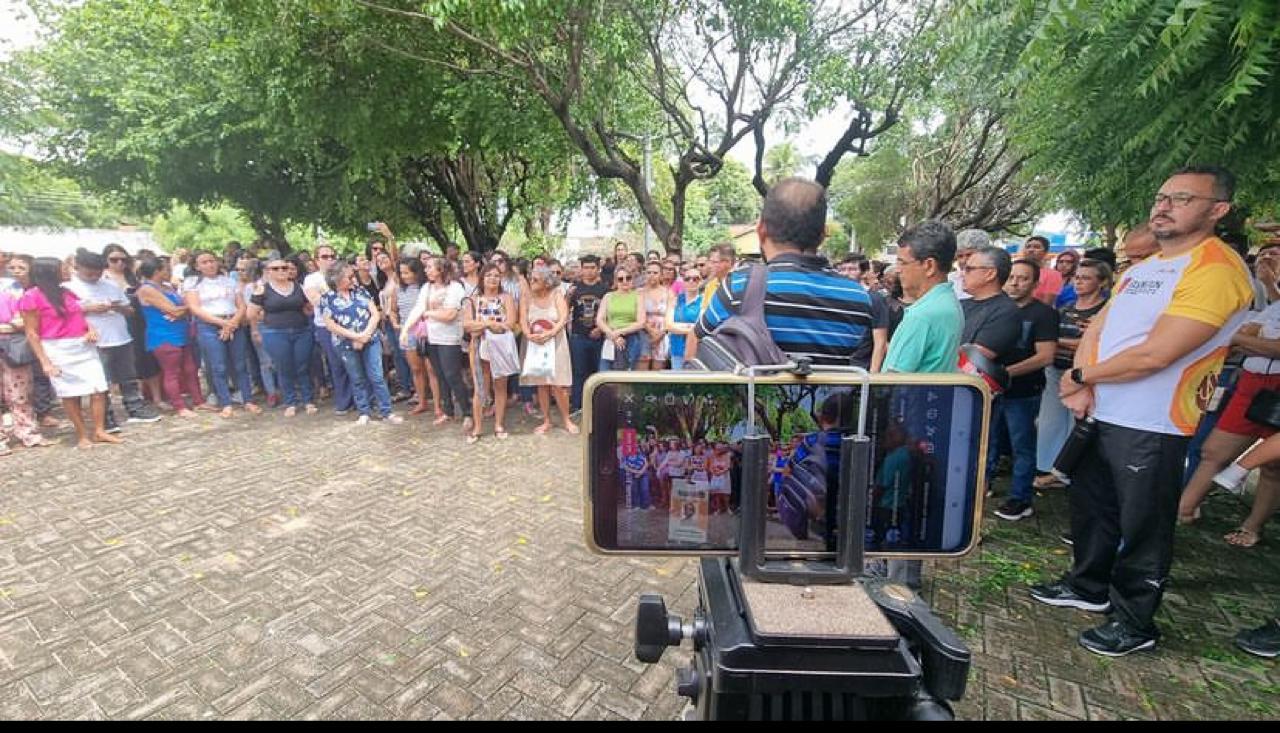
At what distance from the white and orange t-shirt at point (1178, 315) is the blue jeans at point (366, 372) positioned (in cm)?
711

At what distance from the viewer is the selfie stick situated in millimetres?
1325

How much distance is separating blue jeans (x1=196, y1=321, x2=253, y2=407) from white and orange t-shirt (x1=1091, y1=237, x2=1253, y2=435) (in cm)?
915

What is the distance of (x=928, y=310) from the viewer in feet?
9.29

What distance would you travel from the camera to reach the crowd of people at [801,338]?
8.54 feet

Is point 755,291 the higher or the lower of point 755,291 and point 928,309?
the higher

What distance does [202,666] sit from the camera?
3.02 m

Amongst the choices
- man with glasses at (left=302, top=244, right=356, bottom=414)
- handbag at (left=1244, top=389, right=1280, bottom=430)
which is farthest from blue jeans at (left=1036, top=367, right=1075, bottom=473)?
man with glasses at (left=302, top=244, right=356, bottom=414)

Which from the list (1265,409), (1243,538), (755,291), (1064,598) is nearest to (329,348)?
(755,291)

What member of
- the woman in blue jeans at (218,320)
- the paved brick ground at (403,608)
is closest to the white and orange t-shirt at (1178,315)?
the paved brick ground at (403,608)

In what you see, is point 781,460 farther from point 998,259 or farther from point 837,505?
point 998,259

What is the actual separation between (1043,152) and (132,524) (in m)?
7.48

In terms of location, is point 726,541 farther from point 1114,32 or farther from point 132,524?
point 132,524

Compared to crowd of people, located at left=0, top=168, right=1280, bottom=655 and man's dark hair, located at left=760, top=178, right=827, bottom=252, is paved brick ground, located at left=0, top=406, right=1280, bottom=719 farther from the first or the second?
man's dark hair, located at left=760, top=178, right=827, bottom=252

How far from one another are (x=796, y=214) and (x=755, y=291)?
336mm
